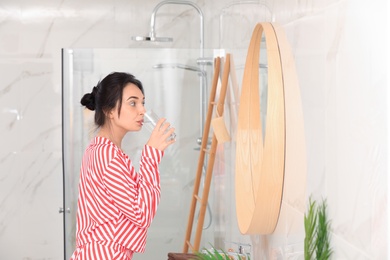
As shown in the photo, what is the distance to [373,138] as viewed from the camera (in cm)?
127

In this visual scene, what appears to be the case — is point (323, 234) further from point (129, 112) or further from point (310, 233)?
point (129, 112)

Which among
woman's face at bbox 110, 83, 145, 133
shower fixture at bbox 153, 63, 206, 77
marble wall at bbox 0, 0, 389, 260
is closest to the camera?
marble wall at bbox 0, 0, 389, 260

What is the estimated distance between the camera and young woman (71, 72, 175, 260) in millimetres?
2459

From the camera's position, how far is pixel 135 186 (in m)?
2.49

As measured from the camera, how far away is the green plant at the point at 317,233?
1.57 metres

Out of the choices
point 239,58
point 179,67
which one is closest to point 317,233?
point 239,58

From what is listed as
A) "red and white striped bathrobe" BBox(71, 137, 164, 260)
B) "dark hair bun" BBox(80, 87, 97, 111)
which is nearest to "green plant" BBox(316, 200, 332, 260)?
"red and white striped bathrobe" BBox(71, 137, 164, 260)

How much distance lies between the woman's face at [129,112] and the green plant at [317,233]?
1.09 metres

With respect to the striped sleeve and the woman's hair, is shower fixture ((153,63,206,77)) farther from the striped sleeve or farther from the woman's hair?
the striped sleeve

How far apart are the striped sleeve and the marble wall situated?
16.3 inches

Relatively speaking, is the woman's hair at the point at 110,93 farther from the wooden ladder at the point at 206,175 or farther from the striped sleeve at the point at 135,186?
the wooden ladder at the point at 206,175

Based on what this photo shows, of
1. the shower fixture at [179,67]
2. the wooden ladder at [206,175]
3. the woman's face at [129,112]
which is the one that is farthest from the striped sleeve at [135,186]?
the shower fixture at [179,67]

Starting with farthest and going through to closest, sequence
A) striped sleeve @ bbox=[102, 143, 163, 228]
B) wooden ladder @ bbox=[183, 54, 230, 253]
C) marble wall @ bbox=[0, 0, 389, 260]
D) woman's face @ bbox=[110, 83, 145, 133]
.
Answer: wooden ladder @ bbox=[183, 54, 230, 253]
woman's face @ bbox=[110, 83, 145, 133]
striped sleeve @ bbox=[102, 143, 163, 228]
marble wall @ bbox=[0, 0, 389, 260]

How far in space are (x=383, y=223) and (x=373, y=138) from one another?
156 millimetres
